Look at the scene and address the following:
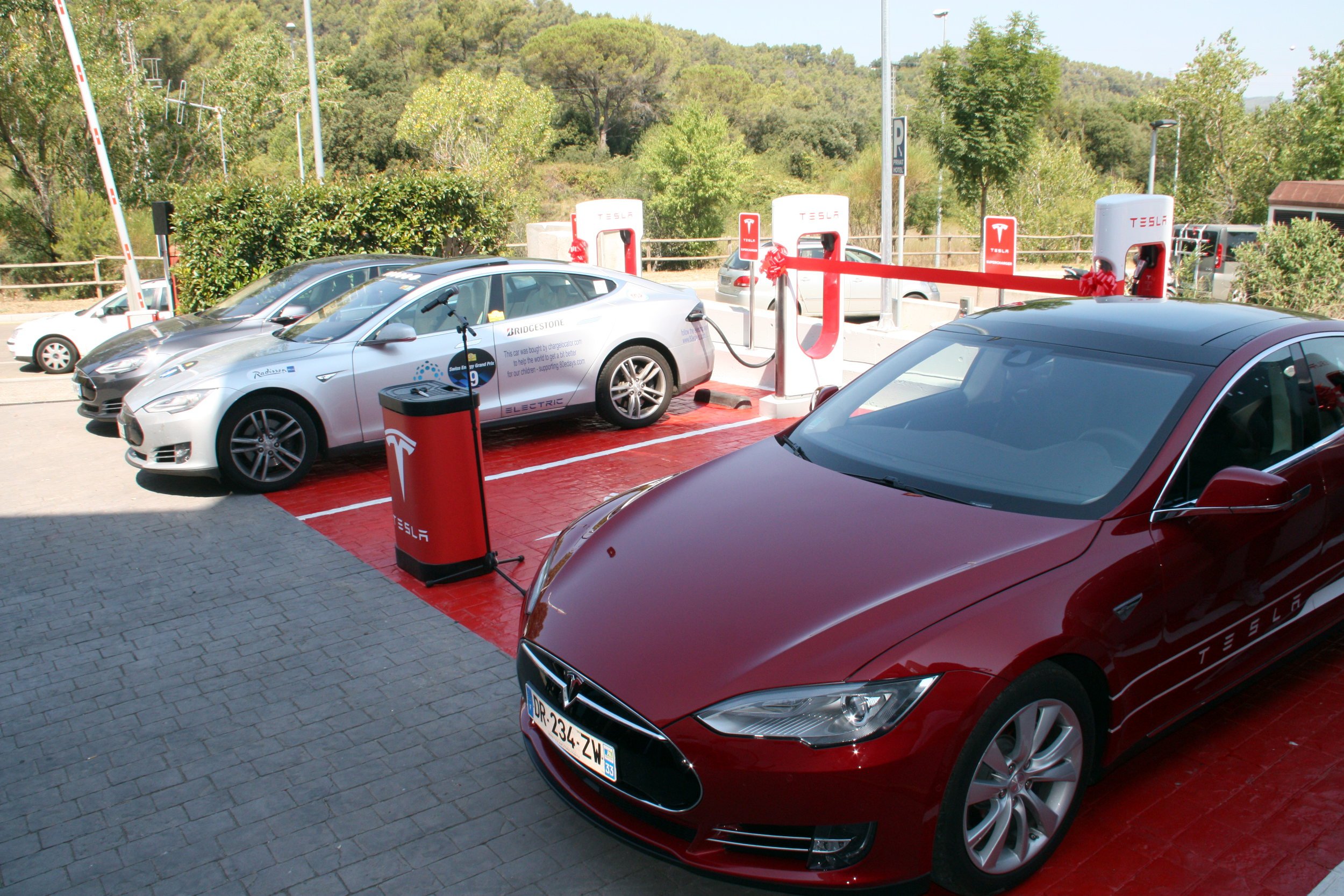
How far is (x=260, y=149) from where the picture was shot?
4759cm

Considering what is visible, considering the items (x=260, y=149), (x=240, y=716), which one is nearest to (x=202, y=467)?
(x=240, y=716)

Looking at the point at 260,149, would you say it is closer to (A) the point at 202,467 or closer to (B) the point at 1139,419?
(A) the point at 202,467

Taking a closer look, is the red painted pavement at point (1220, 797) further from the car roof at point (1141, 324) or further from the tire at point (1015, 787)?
the car roof at point (1141, 324)

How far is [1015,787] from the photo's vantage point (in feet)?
9.49

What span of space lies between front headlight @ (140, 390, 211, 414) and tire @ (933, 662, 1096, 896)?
6346 mm

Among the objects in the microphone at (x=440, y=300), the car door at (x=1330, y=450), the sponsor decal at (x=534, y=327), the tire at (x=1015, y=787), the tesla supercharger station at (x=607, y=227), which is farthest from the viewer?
the tesla supercharger station at (x=607, y=227)

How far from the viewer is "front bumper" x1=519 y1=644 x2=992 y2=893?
2.59 meters

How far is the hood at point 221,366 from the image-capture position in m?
7.38

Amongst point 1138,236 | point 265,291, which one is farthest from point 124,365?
point 1138,236

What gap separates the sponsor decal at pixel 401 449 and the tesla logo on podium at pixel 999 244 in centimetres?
914

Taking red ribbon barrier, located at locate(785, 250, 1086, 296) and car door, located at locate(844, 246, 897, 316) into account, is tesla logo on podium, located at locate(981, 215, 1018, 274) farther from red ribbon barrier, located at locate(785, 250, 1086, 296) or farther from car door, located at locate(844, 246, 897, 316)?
car door, located at locate(844, 246, 897, 316)

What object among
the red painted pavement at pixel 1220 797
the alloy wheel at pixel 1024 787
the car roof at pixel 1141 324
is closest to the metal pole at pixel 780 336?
the red painted pavement at pixel 1220 797

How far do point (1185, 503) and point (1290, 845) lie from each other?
3.69 feet

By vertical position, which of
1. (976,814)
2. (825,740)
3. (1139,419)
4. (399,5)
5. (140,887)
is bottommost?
(140,887)
